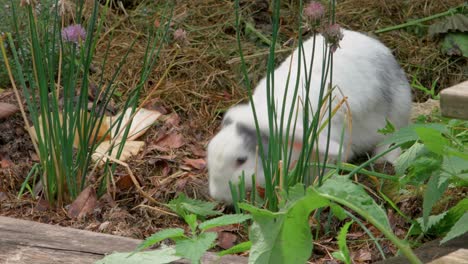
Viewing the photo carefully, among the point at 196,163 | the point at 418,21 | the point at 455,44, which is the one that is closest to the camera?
the point at 196,163

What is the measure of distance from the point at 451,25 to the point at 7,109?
110 inches

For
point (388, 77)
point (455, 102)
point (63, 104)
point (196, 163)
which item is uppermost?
point (455, 102)

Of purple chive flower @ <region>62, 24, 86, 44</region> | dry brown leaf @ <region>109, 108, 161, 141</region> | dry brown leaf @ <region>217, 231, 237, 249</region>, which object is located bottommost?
dry brown leaf @ <region>217, 231, 237, 249</region>

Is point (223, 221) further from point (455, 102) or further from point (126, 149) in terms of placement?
point (126, 149)

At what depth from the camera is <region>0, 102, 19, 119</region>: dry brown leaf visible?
441 cm

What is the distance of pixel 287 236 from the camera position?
2016 millimetres

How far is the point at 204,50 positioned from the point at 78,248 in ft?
9.37

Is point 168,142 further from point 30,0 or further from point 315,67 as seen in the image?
point 30,0

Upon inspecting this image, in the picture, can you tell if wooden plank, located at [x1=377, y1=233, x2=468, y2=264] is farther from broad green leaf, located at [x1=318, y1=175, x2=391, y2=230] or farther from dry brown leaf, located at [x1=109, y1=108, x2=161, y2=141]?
dry brown leaf, located at [x1=109, y1=108, x2=161, y2=141]

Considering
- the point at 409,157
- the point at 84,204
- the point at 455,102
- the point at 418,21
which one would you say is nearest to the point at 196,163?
the point at 84,204

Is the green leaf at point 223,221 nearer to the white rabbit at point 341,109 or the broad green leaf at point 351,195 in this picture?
the broad green leaf at point 351,195

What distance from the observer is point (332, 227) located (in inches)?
132

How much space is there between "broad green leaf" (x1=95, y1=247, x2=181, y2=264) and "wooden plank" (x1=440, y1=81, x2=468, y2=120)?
34.0 inches

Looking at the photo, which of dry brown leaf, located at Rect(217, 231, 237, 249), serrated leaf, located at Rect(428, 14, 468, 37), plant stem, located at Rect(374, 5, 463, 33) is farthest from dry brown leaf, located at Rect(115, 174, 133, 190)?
serrated leaf, located at Rect(428, 14, 468, 37)
